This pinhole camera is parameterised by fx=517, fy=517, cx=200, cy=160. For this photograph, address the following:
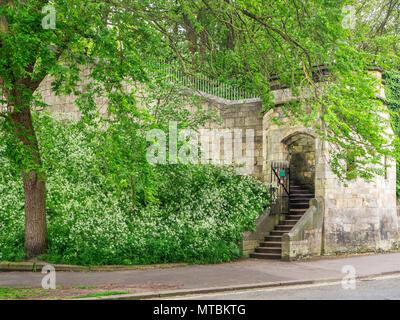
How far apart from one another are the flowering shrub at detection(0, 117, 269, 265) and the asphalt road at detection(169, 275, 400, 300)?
12.1 feet

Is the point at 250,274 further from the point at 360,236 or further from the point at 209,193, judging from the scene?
the point at 360,236

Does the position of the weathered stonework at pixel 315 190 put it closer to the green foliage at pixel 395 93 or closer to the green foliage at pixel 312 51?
the green foliage at pixel 312 51

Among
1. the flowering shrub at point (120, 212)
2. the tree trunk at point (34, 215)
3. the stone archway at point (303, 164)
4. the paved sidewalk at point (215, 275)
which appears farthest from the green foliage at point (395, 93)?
the tree trunk at point (34, 215)

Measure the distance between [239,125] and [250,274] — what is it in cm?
976

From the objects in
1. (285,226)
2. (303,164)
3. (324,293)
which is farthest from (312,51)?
(303,164)

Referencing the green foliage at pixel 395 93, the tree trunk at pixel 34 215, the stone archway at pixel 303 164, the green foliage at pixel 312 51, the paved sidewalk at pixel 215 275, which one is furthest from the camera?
the green foliage at pixel 395 93

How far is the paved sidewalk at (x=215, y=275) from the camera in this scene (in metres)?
10.7

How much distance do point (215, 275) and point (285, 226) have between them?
247 inches

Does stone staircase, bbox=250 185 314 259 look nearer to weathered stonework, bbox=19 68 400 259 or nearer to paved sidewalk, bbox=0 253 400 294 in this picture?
weathered stonework, bbox=19 68 400 259

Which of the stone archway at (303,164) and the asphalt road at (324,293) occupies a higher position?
the stone archway at (303,164)

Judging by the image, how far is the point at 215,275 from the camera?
12.3 m

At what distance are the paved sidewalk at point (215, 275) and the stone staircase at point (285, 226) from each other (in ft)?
3.01

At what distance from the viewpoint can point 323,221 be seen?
17594 millimetres
